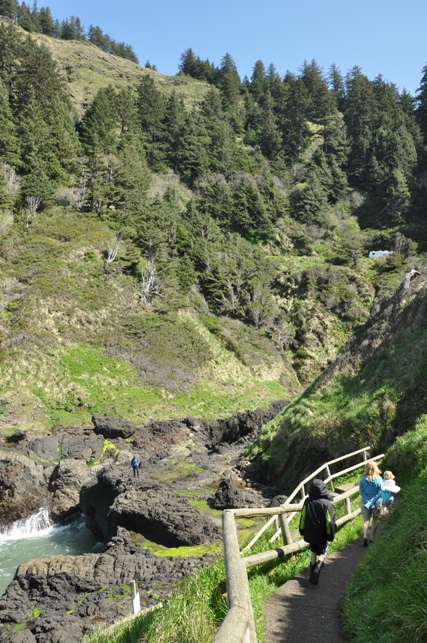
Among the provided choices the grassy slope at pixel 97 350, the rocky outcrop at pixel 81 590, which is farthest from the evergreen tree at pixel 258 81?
the rocky outcrop at pixel 81 590

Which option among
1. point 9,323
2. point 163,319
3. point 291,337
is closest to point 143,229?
point 163,319

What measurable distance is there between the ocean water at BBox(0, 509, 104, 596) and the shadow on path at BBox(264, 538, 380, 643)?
46.4 ft

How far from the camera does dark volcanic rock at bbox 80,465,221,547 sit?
1570cm

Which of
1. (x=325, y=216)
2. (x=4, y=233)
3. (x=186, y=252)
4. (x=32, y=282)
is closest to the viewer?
(x=32, y=282)

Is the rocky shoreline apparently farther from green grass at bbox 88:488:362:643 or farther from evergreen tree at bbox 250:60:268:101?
evergreen tree at bbox 250:60:268:101

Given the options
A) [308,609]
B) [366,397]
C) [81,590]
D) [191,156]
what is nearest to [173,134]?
[191,156]

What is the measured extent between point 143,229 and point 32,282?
626 inches

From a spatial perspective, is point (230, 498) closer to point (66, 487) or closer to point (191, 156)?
point (66, 487)

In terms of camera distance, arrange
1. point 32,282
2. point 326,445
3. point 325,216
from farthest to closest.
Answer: point 325,216, point 32,282, point 326,445

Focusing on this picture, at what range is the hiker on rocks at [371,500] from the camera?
8.84 m

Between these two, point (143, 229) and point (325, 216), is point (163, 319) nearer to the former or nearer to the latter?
point (143, 229)

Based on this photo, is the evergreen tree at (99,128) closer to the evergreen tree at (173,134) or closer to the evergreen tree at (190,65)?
the evergreen tree at (173,134)

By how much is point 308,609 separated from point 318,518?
54.9 inches

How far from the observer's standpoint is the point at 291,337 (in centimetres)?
5800
